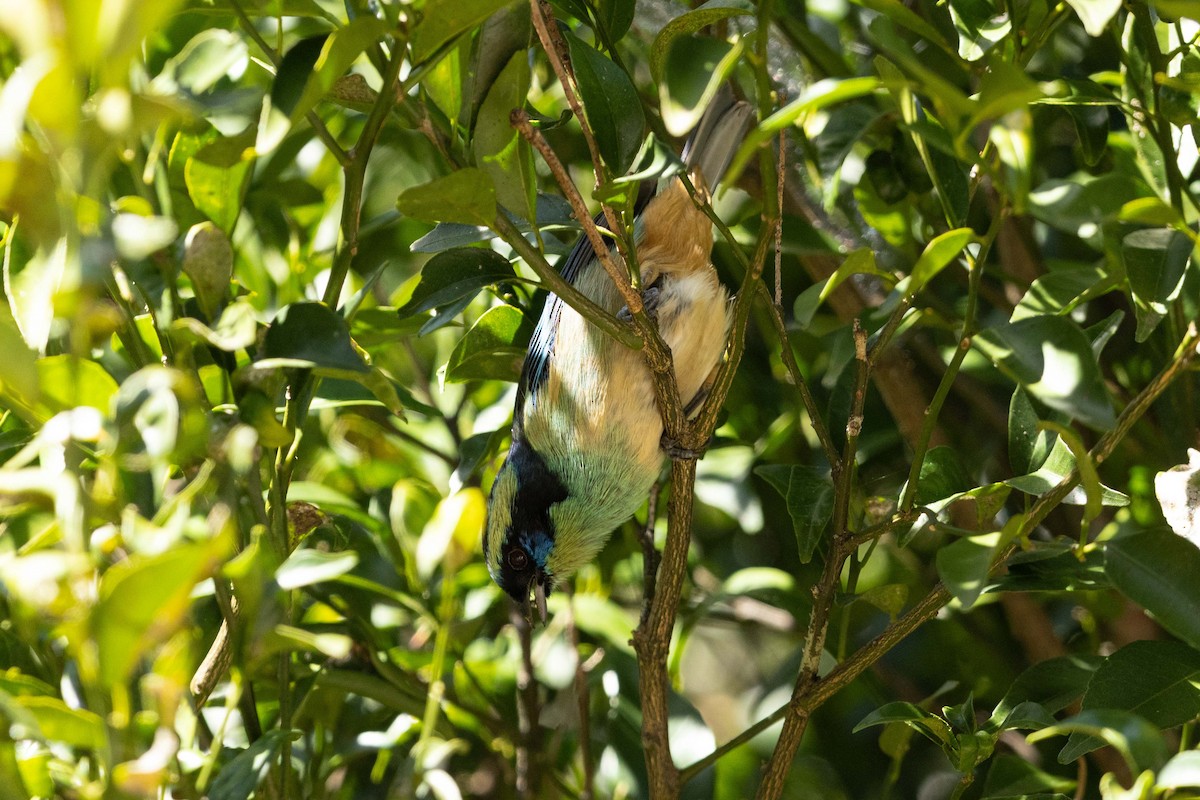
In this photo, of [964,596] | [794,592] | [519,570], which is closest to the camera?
[964,596]

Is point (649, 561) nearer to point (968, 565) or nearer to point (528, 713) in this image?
point (528, 713)

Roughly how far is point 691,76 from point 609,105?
334 millimetres

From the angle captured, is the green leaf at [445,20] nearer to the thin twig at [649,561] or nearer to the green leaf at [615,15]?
the green leaf at [615,15]

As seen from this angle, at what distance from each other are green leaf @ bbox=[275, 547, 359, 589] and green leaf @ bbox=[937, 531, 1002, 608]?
596 mm

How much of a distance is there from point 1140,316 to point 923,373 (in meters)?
1.24

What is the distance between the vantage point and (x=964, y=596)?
1134 mm

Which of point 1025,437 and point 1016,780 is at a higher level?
point 1025,437

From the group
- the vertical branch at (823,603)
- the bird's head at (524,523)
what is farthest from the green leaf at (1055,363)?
the bird's head at (524,523)

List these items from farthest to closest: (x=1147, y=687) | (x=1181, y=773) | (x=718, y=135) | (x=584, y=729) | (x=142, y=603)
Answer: (x=718, y=135), (x=584, y=729), (x=1147, y=687), (x=1181, y=773), (x=142, y=603)

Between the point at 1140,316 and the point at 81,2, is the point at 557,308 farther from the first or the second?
the point at 81,2

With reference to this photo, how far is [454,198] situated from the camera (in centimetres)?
118

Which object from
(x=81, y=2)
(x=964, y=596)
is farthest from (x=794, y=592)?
(x=81, y=2)

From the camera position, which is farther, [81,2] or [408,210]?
[408,210]

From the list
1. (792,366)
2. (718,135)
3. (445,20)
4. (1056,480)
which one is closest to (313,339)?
(445,20)
